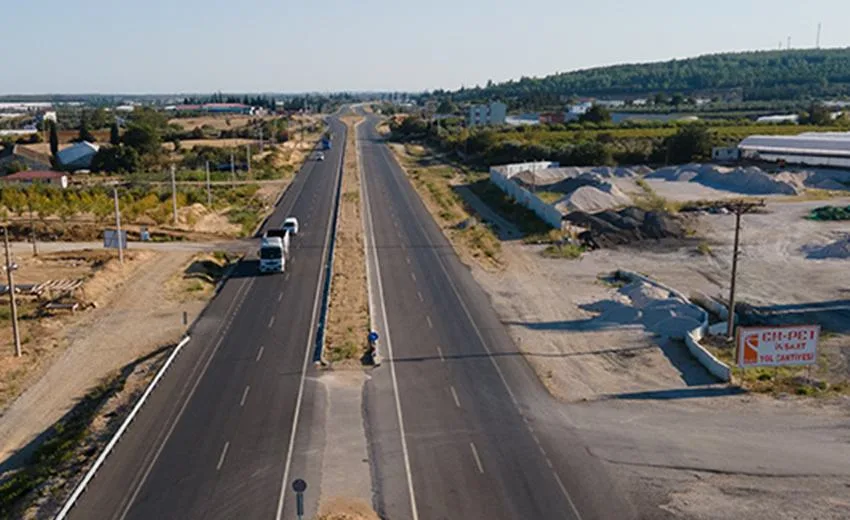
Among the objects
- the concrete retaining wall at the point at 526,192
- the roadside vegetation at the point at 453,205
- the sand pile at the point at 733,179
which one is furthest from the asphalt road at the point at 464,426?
the sand pile at the point at 733,179

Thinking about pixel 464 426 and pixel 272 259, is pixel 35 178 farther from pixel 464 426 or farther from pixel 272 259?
pixel 464 426

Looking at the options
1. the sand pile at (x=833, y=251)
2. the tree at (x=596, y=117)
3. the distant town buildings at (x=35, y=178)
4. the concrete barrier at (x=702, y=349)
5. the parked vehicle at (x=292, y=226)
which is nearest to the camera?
the concrete barrier at (x=702, y=349)

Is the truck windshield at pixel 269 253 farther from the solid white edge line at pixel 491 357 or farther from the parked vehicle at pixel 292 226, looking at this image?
the parked vehicle at pixel 292 226

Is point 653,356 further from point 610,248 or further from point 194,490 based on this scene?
point 610,248

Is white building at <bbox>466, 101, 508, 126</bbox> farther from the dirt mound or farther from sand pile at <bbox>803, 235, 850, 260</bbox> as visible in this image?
sand pile at <bbox>803, 235, 850, 260</bbox>

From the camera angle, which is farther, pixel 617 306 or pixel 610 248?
pixel 610 248

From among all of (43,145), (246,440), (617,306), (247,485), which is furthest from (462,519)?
(43,145)

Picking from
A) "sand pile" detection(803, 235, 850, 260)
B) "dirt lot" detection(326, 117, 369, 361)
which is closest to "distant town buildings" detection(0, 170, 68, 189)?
"dirt lot" detection(326, 117, 369, 361)
